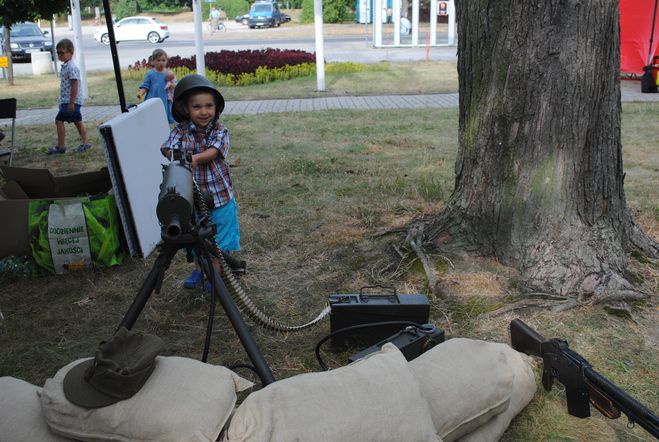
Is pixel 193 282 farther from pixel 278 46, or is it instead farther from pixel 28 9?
pixel 278 46

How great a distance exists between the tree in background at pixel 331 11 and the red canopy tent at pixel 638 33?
2993cm

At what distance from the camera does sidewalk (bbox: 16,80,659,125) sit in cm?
1141

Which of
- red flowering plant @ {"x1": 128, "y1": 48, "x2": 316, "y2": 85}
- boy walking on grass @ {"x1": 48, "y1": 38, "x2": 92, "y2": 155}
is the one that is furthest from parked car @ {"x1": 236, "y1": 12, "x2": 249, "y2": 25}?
boy walking on grass @ {"x1": 48, "y1": 38, "x2": 92, "y2": 155}

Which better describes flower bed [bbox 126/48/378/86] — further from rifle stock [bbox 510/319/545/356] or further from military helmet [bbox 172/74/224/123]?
rifle stock [bbox 510/319/545/356]

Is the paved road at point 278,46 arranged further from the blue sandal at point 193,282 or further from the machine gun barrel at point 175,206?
the machine gun barrel at point 175,206

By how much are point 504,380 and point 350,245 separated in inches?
93.0

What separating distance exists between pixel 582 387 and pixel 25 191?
4106 millimetres

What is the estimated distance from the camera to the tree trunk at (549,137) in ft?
11.6

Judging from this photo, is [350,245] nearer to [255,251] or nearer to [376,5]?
[255,251]

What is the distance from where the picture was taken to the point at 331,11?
4166cm

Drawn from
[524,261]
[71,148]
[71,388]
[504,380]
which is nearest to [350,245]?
[524,261]

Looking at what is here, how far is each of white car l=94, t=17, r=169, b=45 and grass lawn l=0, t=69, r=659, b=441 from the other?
27197 mm

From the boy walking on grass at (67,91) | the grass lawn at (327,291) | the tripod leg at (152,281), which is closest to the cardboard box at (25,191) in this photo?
the grass lawn at (327,291)

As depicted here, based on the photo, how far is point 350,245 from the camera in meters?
4.70
